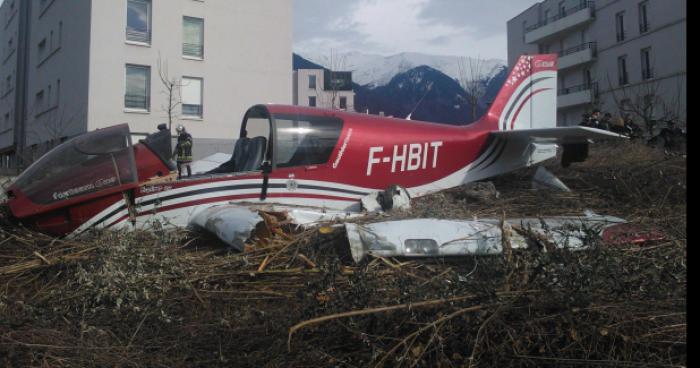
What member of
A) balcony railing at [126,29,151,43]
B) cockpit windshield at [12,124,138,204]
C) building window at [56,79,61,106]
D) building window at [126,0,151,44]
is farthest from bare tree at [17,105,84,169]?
cockpit windshield at [12,124,138,204]

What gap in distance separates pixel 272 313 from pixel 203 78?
21997 mm

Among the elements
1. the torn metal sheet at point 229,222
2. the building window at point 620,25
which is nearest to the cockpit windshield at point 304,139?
the torn metal sheet at point 229,222

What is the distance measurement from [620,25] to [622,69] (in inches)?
→ 111

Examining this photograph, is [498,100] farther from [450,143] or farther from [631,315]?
[631,315]

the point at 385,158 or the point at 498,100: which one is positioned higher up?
the point at 498,100

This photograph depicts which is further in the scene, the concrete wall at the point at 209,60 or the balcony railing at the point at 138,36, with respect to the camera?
Result: the balcony railing at the point at 138,36

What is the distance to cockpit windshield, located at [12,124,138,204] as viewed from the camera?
14.0ft

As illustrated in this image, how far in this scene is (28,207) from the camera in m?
4.18

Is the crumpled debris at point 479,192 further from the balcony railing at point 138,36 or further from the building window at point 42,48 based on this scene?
the building window at point 42,48

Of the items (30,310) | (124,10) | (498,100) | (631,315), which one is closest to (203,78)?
(124,10)

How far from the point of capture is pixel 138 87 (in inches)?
849

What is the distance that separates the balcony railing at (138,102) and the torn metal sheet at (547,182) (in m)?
18.9

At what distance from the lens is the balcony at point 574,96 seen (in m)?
32.2

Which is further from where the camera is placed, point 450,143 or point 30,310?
point 450,143
